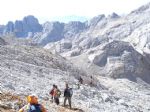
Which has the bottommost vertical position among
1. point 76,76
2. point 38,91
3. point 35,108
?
point 38,91

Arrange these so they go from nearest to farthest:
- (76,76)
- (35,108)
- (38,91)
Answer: (35,108)
(38,91)
(76,76)

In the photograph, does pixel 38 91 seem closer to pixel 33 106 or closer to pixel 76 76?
pixel 33 106

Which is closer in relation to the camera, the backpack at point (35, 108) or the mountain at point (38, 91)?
the backpack at point (35, 108)

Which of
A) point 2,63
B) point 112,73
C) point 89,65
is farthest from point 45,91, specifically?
point 89,65

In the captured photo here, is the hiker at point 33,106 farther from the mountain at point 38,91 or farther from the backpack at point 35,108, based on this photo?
the mountain at point 38,91

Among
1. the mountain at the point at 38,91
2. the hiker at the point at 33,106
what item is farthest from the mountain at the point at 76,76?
the hiker at the point at 33,106

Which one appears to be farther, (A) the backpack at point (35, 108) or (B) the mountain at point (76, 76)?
(B) the mountain at point (76, 76)

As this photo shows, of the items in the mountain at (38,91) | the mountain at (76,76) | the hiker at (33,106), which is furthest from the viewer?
the mountain at (76,76)

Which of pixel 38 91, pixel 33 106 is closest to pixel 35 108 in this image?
pixel 33 106

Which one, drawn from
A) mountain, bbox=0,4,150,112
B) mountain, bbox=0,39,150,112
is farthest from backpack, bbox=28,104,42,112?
mountain, bbox=0,4,150,112

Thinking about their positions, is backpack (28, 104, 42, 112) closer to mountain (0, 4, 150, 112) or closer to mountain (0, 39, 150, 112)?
mountain (0, 39, 150, 112)

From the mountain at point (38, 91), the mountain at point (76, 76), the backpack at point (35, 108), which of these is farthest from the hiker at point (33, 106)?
the mountain at point (76, 76)

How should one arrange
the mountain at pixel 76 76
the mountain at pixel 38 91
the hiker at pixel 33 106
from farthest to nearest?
the mountain at pixel 76 76 → the mountain at pixel 38 91 → the hiker at pixel 33 106

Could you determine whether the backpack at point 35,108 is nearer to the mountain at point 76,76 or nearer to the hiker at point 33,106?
the hiker at point 33,106
